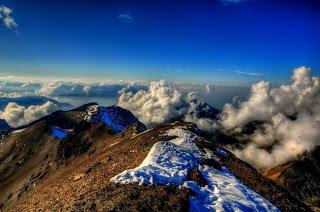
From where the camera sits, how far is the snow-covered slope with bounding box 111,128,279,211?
24.7m

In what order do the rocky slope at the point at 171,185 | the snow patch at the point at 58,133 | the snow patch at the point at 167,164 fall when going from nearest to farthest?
the rocky slope at the point at 171,185
the snow patch at the point at 167,164
the snow patch at the point at 58,133

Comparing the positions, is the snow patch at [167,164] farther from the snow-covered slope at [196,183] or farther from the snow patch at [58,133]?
the snow patch at [58,133]

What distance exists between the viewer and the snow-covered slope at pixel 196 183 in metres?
24.7

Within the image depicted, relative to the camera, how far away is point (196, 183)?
90.1 feet

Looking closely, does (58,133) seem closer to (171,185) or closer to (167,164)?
(167,164)

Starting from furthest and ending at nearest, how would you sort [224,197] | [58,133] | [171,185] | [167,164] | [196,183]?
[58,133] < [167,164] < [196,183] < [224,197] < [171,185]

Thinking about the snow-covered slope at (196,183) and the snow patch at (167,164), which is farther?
the snow patch at (167,164)

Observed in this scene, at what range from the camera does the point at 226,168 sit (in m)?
37.3

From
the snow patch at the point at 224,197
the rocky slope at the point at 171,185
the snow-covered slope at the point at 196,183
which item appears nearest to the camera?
the rocky slope at the point at 171,185

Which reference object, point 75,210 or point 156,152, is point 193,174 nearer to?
point 156,152

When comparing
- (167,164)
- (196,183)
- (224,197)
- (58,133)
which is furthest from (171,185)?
(58,133)

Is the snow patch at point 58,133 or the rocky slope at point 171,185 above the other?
the rocky slope at point 171,185

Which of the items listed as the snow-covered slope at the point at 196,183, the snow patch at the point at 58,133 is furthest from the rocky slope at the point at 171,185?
the snow patch at the point at 58,133

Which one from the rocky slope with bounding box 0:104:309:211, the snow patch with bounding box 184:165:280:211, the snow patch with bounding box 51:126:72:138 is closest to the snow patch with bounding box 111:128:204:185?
the rocky slope with bounding box 0:104:309:211
